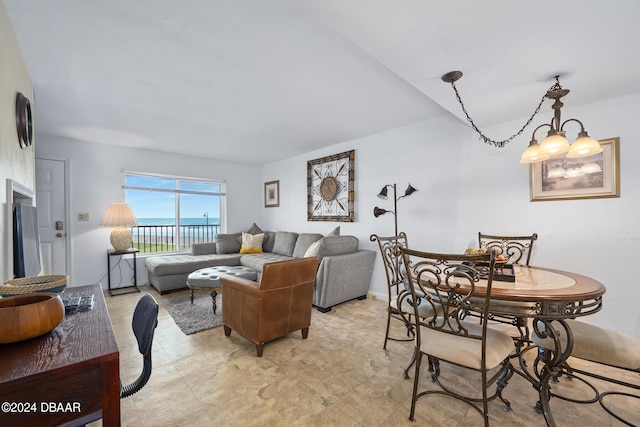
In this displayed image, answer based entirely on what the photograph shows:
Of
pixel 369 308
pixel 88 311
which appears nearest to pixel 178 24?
pixel 88 311

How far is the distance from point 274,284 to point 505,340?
1.64m

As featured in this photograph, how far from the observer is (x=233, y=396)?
1775 mm

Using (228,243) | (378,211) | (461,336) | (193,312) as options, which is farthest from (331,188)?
(461,336)

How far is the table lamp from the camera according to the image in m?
4.09

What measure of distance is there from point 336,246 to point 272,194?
277 centimetres

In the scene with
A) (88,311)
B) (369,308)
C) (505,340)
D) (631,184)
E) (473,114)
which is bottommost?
(369,308)

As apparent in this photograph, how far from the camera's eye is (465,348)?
4.92ft

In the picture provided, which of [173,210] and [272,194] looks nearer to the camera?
[173,210]

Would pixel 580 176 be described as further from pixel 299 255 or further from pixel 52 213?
pixel 52 213

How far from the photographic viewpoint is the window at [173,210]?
15.7ft

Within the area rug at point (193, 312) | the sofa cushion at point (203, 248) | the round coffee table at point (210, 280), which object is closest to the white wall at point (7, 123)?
the area rug at point (193, 312)

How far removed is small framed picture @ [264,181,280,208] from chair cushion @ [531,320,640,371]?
15.8 ft

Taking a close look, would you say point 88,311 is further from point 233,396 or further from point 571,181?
point 571,181

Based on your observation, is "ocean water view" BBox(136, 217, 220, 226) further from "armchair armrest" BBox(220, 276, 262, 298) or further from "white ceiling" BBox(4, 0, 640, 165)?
"armchair armrest" BBox(220, 276, 262, 298)
